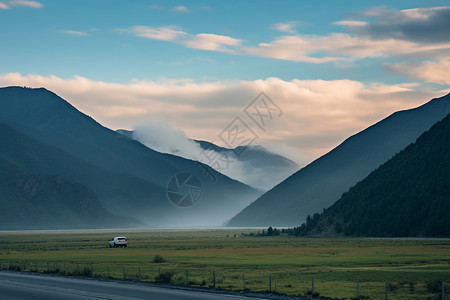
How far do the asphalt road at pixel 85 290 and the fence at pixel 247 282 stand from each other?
13.7 feet

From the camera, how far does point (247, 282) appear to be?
61.1m

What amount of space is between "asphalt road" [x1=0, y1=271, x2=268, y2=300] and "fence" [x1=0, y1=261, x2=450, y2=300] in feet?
13.7

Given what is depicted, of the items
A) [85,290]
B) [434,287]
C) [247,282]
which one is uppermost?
[85,290]

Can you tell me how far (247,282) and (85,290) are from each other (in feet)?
51.0

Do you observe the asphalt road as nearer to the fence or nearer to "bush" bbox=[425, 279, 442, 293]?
the fence

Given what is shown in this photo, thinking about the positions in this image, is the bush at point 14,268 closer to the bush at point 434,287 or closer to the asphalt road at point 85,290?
the asphalt road at point 85,290

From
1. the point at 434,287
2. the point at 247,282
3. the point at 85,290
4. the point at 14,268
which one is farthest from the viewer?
the point at 14,268

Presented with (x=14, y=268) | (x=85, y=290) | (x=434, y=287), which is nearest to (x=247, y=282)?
(x=85, y=290)

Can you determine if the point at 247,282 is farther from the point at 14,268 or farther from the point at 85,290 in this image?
the point at 14,268

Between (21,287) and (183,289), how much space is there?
12119mm

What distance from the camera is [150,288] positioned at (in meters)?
54.8

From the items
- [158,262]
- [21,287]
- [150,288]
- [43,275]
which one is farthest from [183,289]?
[158,262]

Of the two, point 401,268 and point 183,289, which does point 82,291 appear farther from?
point 401,268

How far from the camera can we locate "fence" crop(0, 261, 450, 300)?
51.5 metres
